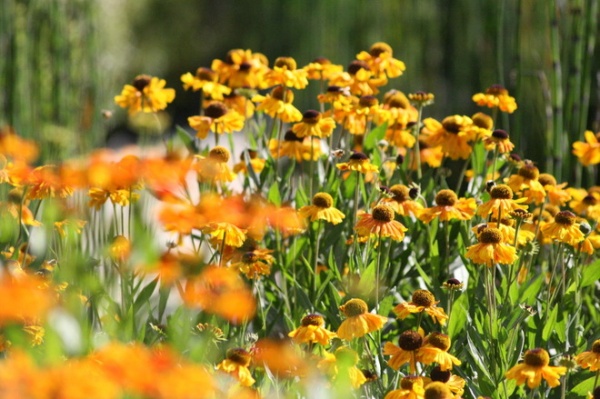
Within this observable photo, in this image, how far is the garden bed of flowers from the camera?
48.1 inches

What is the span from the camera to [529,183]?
198 cm

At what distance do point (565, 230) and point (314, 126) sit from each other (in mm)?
584

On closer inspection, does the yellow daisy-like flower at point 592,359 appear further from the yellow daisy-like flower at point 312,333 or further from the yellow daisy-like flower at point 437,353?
the yellow daisy-like flower at point 312,333

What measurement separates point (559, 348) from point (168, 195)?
776mm

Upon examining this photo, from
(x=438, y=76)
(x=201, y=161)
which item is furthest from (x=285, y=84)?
(x=438, y=76)

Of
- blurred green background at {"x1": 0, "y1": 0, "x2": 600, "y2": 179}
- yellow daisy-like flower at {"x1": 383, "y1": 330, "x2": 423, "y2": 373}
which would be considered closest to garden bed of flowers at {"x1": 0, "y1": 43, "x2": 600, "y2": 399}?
yellow daisy-like flower at {"x1": 383, "y1": 330, "x2": 423, "y2": 373}

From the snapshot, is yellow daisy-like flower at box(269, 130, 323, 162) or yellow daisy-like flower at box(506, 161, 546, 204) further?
yellow daisy-like flower at box(269, 130, 323, 162)

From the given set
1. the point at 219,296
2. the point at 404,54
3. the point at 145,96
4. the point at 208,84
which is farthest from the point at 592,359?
the point at 404,54

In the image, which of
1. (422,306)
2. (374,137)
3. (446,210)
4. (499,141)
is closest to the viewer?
(422,306)

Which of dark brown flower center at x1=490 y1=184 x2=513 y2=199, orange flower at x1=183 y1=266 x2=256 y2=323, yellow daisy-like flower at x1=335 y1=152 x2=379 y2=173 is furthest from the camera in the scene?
yellow daisy-like flower at x1=335 y1=152 x2=379 y2=173

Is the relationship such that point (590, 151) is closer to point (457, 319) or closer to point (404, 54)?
point (457, 319)

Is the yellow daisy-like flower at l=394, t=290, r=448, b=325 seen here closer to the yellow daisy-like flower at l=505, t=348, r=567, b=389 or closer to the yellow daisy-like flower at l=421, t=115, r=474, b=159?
the yellow daisy-like flower at l=505, t=348, r=567, b=389

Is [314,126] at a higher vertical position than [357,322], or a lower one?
higher

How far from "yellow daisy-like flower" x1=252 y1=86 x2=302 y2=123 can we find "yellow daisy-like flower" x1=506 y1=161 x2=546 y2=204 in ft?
1.58
